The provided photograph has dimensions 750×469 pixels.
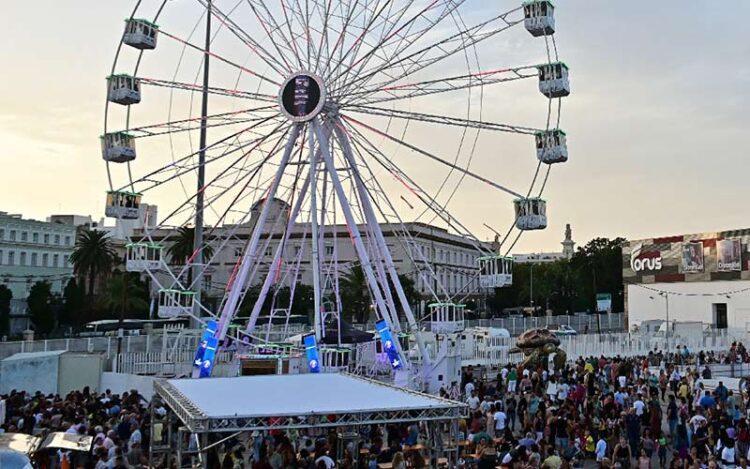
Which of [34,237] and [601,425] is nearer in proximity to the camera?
[601,425]

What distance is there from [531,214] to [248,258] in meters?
9.26

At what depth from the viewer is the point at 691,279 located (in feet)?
206

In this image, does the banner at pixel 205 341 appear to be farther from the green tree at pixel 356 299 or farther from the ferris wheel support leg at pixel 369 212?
the green tree at pixel 356 299

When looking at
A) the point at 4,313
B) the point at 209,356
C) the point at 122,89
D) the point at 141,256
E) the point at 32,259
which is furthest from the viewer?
the point at 32,259

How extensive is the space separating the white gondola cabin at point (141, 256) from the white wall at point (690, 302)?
43.3 m

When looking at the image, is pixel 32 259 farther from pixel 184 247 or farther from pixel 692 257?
pixel 692 257

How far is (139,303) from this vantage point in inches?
2498

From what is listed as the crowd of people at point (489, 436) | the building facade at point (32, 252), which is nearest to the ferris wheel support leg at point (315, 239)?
the crowd of people at point (489, 436)

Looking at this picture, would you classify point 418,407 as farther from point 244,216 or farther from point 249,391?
point 244,216

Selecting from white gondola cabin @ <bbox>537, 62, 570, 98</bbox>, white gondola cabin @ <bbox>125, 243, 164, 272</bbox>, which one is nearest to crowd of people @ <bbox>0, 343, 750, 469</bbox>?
white gondola cabin @ <bbox>125, 243, 164, 272</bbox>

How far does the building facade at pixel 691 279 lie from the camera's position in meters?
59.2

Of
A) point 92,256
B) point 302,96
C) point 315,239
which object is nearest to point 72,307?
point 92,256

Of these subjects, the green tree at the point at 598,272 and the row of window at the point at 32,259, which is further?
the green tree at the point at 598,272

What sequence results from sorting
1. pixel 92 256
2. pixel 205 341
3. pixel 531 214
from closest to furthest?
pixel 205 341, pixel 531 214, pixel 92 256
